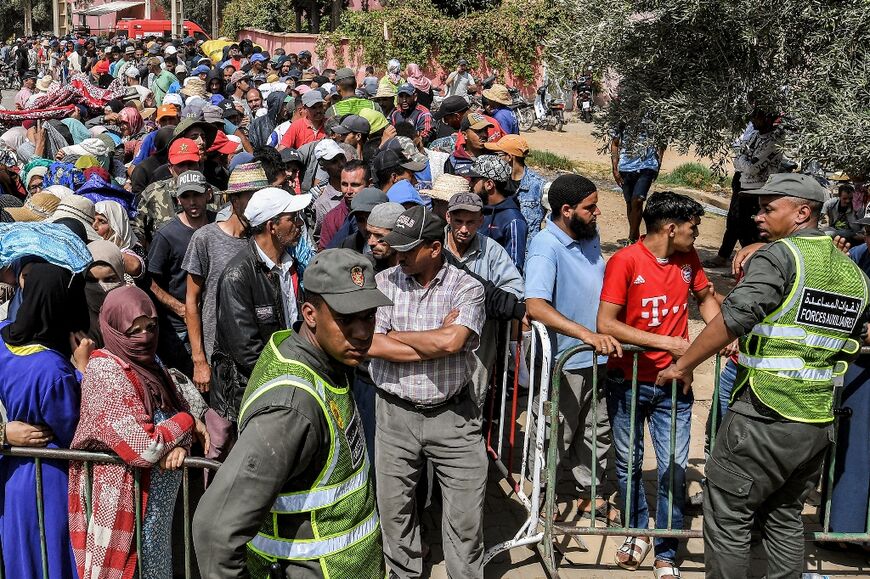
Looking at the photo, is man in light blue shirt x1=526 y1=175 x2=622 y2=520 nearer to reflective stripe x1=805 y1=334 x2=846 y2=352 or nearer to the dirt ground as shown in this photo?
the dirt ground

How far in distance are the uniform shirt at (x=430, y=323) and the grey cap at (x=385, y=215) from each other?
568mm

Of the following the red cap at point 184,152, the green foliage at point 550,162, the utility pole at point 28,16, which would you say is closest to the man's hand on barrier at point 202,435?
the red cap at point 184,152

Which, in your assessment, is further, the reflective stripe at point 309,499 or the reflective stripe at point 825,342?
the reflective stripe at point 825,342

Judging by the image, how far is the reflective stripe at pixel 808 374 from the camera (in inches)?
161

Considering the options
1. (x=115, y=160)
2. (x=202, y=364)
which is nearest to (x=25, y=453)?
(x=202, y=364)

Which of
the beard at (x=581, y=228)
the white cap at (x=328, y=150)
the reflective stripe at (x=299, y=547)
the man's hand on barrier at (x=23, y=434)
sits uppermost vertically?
the white cap at (x=328, y=150)

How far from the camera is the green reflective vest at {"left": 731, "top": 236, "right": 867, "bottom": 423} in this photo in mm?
4012

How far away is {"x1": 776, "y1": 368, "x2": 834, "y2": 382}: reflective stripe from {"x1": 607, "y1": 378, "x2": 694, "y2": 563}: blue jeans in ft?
2.79

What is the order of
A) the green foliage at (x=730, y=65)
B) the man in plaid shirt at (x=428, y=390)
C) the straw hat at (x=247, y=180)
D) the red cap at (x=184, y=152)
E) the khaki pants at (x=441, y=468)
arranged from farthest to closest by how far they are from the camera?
the green foliage at (x=730, y=65) → the red cap at (x=184, y=152) → the straw hat at (x=247, y=180) → the khaki pants at (x=441, y=468) → the man in plaid shirt at (x=428, y=390)

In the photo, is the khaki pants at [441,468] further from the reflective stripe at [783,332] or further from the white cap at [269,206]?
the reflective stripe at [783,332]

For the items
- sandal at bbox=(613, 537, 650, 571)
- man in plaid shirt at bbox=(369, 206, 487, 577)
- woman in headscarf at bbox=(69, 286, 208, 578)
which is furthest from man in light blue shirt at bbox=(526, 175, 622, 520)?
woman in headscarf at bbox=(69, 286, 208, 578)

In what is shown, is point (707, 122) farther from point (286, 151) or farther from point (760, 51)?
point (286, 151)

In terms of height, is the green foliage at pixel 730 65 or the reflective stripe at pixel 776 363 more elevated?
the green foliage at pixel 730 65

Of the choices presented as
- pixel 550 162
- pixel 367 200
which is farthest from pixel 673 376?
pixel 550 162
